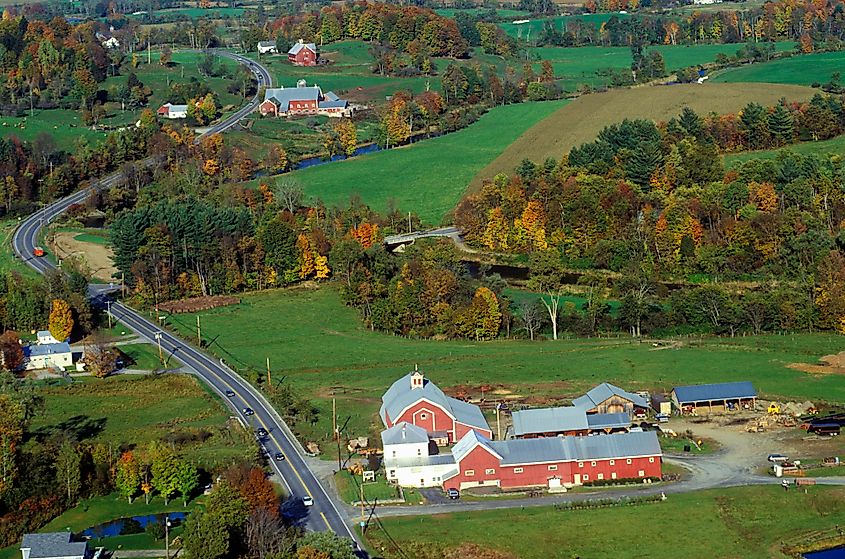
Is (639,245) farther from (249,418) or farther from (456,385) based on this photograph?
(249,418)

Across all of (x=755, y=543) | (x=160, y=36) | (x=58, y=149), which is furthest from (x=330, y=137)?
(x=755, y=543)

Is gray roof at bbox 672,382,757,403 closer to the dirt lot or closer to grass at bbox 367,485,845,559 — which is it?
grass at bbox 367,485,845,559

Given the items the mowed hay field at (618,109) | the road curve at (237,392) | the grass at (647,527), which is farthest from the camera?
the mowed hay field at (618,109)

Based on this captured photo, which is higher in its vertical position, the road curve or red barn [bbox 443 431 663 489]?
the road curve

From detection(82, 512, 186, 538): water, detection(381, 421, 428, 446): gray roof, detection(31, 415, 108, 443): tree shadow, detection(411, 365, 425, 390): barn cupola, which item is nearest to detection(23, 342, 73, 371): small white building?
detection(31, 415, 108, 443): tree shadow

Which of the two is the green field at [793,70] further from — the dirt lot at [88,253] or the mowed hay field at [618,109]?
the dirt lot at [88,253]

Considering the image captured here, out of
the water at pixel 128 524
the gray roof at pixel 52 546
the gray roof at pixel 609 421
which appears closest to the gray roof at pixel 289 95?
the gray roof at pixel 609 421
